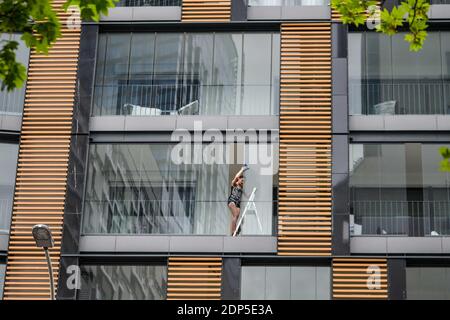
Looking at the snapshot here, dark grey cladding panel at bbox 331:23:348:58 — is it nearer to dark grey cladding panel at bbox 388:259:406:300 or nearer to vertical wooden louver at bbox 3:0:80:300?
dark grey cladding panel at bbox 388:259:406:300

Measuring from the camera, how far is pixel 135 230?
2370 cm

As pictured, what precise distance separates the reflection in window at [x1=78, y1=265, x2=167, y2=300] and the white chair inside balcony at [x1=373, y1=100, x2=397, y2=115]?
6.71 m

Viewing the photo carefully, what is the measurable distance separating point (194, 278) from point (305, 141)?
14.5ft

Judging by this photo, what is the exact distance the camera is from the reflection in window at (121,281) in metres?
23.2

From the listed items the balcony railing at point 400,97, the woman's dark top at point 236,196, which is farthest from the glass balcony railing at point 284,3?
the woman's dark top at point 236,196

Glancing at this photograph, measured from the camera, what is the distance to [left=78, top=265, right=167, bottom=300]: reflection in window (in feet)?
76.2

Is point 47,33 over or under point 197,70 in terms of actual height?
under

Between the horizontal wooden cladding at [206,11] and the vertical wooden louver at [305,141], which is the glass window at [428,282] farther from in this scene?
the horizontal wooden cladding at [206,11]

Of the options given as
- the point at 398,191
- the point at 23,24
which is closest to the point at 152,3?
the point at 398,191

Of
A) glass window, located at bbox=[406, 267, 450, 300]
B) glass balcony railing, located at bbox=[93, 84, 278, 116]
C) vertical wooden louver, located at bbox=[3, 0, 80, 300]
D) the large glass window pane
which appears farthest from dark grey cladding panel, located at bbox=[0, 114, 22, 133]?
glass window, located at bbox=[406, 267, 450, 300]

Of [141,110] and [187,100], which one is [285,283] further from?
[141,110]
